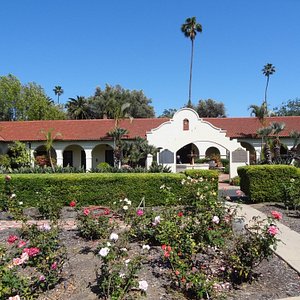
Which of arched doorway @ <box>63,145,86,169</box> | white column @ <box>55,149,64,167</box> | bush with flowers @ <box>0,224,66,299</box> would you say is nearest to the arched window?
arched doorway @ <box>63,145,86,169</box>

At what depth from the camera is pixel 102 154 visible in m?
31.2

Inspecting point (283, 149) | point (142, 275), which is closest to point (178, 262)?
point (142, 275)

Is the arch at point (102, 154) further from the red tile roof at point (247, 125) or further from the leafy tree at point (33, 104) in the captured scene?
the leafy tree at point (33, 104)

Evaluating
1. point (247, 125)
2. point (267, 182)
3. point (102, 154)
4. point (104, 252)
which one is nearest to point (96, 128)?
point (102, 154)

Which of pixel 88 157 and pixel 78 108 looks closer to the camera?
pixel 88 157

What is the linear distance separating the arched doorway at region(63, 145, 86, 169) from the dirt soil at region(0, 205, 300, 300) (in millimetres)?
25765

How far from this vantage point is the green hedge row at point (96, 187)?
A: 1099 centimetres

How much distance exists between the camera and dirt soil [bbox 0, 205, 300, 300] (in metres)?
4.38

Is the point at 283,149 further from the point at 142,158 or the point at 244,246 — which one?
the point at 244,246

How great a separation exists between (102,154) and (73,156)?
281 cm

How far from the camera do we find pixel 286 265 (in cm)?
554

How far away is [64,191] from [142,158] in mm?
14931

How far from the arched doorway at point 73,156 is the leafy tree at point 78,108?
76.4 ft

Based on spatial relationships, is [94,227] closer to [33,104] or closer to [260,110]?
[260,110]
